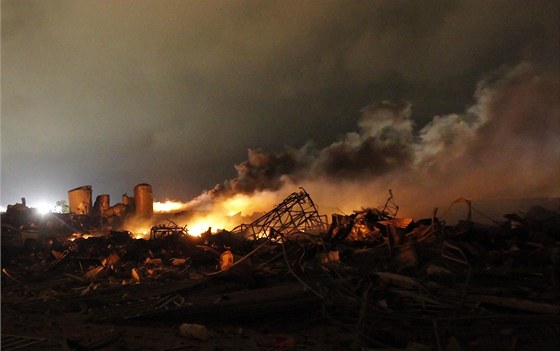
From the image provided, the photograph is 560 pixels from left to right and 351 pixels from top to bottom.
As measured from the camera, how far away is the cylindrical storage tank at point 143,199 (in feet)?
77.8

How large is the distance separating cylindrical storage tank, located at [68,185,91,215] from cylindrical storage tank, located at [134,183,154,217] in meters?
3.61

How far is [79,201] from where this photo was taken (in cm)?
2448

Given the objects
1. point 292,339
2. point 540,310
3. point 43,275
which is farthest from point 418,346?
point 43,275

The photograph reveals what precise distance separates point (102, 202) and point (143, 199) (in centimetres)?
375

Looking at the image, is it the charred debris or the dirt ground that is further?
the dirt ground

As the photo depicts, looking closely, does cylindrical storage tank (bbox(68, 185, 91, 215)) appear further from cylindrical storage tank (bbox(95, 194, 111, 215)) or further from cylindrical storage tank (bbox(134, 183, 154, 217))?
cylindrical storage tank (bbox(134, 183, 154, 217))

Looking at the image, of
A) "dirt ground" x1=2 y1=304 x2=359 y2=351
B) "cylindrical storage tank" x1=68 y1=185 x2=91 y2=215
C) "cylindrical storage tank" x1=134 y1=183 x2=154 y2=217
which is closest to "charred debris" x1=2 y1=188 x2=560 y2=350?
"dirt ground" x1=2 y1=304 x2=359 y2=351

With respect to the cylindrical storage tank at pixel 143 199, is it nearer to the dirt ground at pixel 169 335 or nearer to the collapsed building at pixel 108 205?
the collapsed building at pixel 108 205

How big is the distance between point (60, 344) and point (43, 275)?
5.12 m

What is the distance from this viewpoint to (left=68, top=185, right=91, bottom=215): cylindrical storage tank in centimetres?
2439

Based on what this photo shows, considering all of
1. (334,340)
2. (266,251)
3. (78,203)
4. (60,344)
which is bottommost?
(334,340)

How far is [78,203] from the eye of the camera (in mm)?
24391

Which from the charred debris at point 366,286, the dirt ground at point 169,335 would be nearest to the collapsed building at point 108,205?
the charred debris at point 366,286

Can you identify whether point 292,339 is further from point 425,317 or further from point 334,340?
point 425,317
